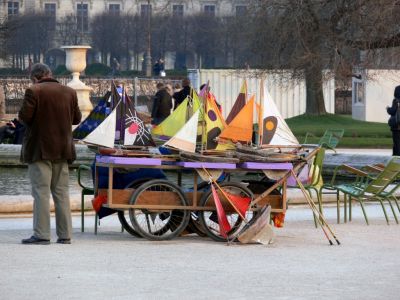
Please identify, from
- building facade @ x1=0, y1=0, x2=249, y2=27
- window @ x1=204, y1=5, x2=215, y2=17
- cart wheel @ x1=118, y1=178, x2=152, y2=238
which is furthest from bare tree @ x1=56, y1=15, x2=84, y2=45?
cart wheel @ x1=118, y1=178, x2=152, y2=238

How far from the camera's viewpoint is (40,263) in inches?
442

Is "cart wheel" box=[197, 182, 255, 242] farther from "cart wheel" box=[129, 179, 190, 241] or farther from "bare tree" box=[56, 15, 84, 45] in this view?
"bare tree" box=[56, 15, 84, 45]

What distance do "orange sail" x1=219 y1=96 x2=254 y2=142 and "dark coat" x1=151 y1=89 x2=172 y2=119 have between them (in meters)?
17.9

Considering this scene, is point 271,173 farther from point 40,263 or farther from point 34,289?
point 34,289

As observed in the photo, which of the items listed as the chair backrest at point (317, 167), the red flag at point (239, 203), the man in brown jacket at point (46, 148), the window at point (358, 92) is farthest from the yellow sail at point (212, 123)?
the window at point (358, 92)

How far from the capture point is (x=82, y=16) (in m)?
109

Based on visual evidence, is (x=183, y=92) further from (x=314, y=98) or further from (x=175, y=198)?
(x=314, y=98)

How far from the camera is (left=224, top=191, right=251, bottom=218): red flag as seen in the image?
1302 centimetres

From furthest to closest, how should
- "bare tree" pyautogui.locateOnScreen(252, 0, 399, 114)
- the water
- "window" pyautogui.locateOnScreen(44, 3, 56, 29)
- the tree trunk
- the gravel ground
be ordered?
1. "window" pyautogui.locateOnScreen(44, 3, 56, 29)
2. the tree trunk
3. "bare tree" pyautogui.locateOnScreen(252, 0, 399, 114)
4. the water
5. the gravel ground

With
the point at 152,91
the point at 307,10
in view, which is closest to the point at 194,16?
the point at 152,91

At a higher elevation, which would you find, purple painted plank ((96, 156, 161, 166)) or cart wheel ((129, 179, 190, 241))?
purple painted plank ((96, 156, 161, 166))

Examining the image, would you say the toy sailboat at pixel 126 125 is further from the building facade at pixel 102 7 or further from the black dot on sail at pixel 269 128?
the building facade at pixel 102 7

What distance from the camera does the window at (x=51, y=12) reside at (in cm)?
10619

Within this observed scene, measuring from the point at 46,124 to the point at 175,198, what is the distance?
1.50 m
